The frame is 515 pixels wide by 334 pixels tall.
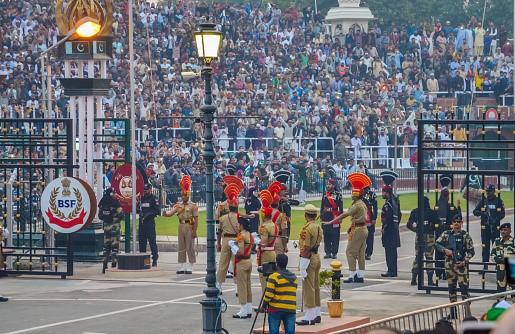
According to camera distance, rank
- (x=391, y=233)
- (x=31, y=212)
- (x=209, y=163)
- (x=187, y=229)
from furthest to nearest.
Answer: (x=187, y=229), (x=391, y=233), (x=31, y=212), (x=209, y=163)

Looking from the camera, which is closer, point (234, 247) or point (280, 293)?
point (280, 293)

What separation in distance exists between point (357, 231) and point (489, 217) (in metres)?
2.47

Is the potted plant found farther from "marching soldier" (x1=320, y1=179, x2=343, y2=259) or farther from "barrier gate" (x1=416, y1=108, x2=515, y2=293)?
"marching soldier" (x1=320, y1=179, x2=343, y2=259)

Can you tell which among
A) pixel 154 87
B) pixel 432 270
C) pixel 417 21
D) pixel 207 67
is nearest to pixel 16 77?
pixel 154 87

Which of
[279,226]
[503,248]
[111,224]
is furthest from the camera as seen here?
[111,224]

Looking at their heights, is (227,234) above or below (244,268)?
above

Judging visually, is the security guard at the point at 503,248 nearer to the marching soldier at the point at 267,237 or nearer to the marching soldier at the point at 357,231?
the marching soldier at the point at 267,237

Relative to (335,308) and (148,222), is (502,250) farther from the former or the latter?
(148,222)

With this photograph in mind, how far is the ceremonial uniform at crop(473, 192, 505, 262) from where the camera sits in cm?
2181

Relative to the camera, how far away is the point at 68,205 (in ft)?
78.6

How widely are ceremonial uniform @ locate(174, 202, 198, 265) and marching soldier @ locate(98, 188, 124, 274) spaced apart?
1.20 m

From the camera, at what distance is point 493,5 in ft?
212

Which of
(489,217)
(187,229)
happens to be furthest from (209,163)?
(187,229)

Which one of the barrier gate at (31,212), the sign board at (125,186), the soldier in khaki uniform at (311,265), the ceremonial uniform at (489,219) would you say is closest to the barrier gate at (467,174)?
the ceremonial uniform at (489,219)
